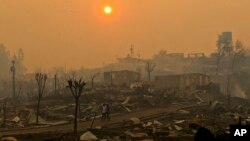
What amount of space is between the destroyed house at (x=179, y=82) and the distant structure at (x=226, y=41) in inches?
2028

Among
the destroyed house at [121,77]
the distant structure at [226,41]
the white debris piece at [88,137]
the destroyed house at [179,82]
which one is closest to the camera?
the white debris piece at [88,137]

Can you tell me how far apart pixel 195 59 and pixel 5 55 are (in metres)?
74.7

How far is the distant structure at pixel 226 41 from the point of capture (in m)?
123

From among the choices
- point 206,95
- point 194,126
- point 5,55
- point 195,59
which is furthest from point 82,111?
point 5,55

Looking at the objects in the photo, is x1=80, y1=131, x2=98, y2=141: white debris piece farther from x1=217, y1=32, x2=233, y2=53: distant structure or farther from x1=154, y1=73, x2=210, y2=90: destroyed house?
x1=217, y1=32, x2=233, y2=53: distant structure

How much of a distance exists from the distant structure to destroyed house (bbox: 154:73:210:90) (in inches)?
2028

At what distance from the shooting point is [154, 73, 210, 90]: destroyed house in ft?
233

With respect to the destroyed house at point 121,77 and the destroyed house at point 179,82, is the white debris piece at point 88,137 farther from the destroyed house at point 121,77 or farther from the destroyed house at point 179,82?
the destroyed house at point 121,77

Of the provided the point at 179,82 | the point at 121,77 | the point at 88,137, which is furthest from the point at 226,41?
the point at 88,137

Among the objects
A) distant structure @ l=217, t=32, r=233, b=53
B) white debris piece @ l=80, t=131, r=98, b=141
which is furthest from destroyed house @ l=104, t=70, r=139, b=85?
white debris piece @ l=80, t=131, r=98, b=141

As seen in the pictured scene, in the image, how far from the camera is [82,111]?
152 feet

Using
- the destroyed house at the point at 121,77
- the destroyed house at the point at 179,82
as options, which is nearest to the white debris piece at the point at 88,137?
the destroyed house at the point at 179,82

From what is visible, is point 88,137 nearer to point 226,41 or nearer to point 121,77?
point 121,77

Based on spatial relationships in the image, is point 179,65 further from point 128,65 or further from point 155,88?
point 155,88
